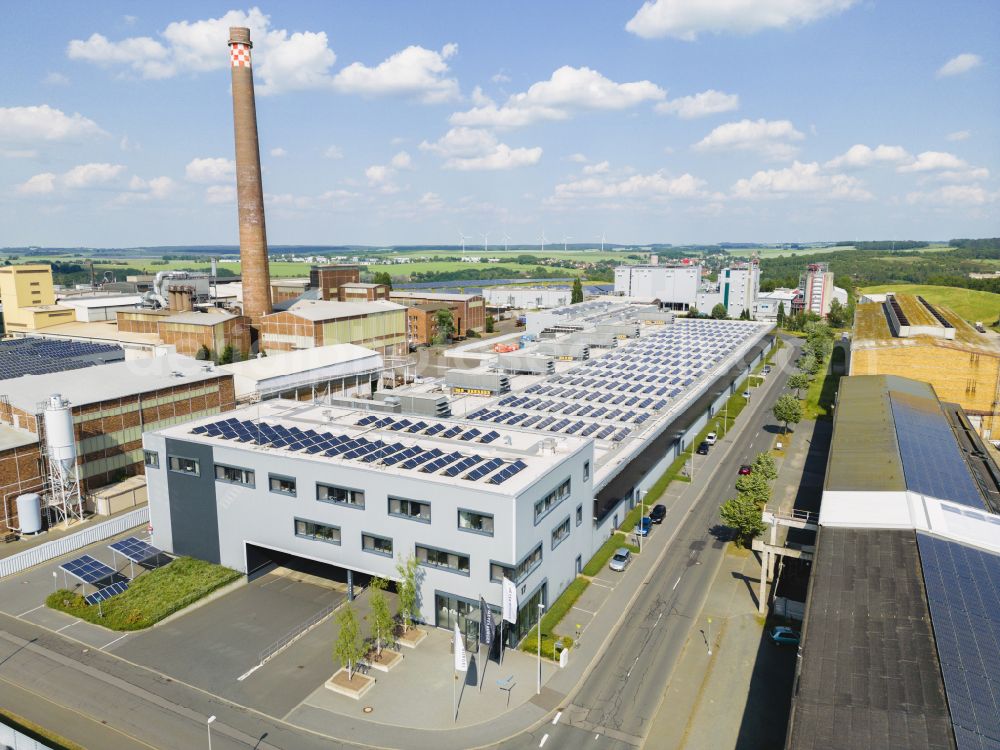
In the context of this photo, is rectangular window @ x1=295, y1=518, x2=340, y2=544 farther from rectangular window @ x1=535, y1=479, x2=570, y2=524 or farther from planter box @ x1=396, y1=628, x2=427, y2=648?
rectangular window @ x1=535, y1=479, x2=570, y2=524

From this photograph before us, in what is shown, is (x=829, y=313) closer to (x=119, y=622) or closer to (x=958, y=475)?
(x=958, y=475)

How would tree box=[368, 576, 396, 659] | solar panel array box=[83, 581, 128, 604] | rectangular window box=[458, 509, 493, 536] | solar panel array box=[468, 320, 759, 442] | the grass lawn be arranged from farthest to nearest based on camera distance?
1. solar panel array box=[468, 320, 759, 442]
2. solar panel array box=[83, 581, 128, 604]
3. the grass lawn
4. rectangular window box=[458, 509, 493, 536]
5. tree box=[368, 576, 396, 659]

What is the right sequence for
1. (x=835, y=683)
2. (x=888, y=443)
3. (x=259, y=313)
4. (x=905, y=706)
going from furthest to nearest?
(x=259, y=313) < (x=888, y=443) < (x=835, y=683) < (x=905, y=706)

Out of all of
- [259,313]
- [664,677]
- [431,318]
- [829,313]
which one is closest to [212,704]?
[664,677]

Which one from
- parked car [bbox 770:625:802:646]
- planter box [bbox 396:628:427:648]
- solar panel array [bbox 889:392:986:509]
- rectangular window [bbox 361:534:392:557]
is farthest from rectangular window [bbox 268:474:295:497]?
solar panel array [bbox 889:392:986:509]

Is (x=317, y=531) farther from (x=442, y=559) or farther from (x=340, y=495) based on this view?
(x=442, y=559)

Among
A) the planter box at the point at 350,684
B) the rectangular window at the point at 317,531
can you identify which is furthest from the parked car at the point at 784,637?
the rectangular window at the point at 317,531
